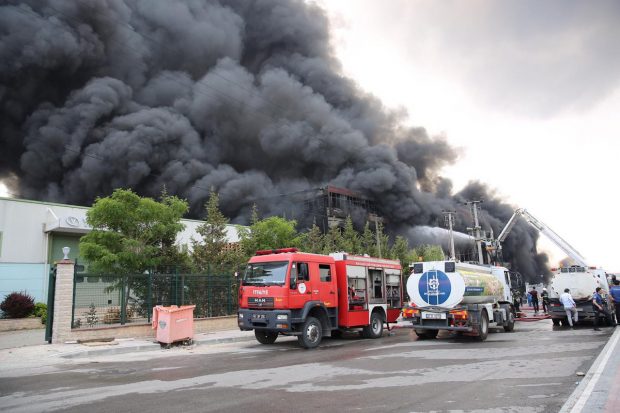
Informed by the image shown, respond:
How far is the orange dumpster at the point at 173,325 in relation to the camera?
12414mm

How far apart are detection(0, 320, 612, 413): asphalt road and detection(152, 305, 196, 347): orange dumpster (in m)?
0.84

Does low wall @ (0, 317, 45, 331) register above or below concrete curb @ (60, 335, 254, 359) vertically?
above

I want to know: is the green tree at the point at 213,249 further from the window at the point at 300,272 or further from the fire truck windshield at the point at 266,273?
the window at the point at 300,272

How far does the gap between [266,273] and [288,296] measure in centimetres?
101

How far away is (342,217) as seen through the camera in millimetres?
55688

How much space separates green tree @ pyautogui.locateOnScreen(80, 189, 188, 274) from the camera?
16312 mm

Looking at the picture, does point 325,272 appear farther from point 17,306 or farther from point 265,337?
point 17,306

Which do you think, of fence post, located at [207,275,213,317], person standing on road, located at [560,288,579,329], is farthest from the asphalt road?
fence post, located at [207,275,213,317]

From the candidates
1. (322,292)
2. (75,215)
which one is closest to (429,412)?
(322,292)

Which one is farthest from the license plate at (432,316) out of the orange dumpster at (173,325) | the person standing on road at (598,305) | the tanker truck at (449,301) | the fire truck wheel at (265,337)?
the orange dumpster at (173,325)

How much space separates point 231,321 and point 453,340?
8.19m

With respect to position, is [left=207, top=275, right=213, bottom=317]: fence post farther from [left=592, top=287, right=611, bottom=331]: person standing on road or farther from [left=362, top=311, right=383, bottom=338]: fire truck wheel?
[left=592, top=287, right=611, bottom=331]: person standing on road

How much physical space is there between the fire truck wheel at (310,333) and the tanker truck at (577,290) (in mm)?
9583

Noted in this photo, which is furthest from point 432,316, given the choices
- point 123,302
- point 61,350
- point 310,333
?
point 61,350
